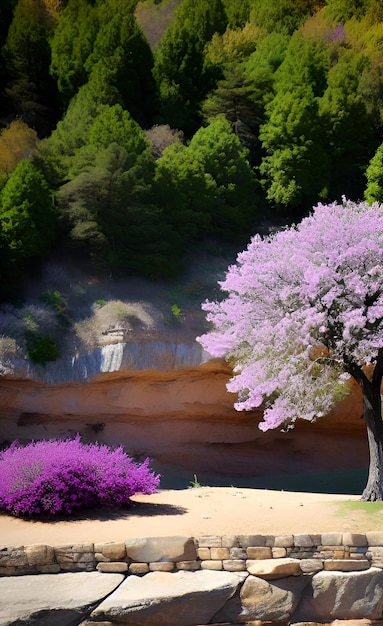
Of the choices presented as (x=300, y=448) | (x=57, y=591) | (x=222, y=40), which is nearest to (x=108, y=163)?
(x=300, y=448)

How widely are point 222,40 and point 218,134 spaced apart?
777 centimetres

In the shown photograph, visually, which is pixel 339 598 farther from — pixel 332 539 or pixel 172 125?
pixel 172 125

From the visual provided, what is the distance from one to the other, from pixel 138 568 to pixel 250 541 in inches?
53.3

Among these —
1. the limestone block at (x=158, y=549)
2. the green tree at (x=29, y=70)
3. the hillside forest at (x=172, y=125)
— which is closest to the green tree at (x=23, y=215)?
the hillside forest at (x=172, y=125)

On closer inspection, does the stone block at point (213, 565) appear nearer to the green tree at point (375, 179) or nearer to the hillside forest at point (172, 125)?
the hillside forest at point (172, 125)

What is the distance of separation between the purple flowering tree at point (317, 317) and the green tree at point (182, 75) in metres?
15.0

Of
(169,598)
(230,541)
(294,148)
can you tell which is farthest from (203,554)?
(294,148)

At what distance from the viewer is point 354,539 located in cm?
901

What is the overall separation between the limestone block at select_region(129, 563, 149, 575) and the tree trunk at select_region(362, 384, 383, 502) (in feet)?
17.7

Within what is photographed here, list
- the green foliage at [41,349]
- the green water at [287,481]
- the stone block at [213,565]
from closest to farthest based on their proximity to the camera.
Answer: the stone block at [213,565], the green foliage at [41,349], the green water at [287,481]

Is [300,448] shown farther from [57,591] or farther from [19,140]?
[57,591]

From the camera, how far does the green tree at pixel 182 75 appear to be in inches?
1088

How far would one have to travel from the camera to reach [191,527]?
9.82 m

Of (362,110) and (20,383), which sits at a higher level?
(362,110)
